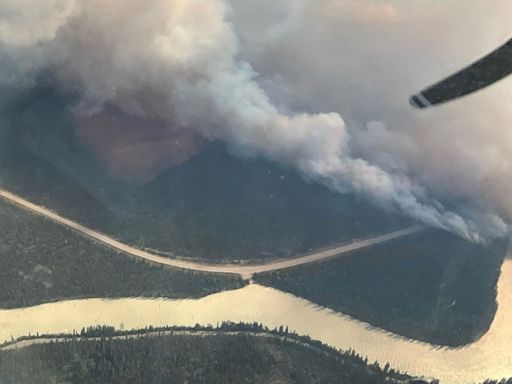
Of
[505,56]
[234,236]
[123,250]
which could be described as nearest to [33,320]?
[123,250]

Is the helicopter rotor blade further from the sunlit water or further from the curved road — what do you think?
the curved road

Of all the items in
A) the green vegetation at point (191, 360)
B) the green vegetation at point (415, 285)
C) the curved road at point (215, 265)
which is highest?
the curved road at point (215, 265)

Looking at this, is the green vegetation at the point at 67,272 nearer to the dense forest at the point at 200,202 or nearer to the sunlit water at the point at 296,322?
the sunlit water at the point at 296,322

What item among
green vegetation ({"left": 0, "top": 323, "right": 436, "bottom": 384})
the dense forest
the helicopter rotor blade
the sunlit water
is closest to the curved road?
the dense forest

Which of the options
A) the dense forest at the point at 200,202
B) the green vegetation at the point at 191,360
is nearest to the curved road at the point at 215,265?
the dense forest at the point at 200,202

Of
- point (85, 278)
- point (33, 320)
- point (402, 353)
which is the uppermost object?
point (85, 278)

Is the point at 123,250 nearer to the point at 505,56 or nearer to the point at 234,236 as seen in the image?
the point at 234,236
